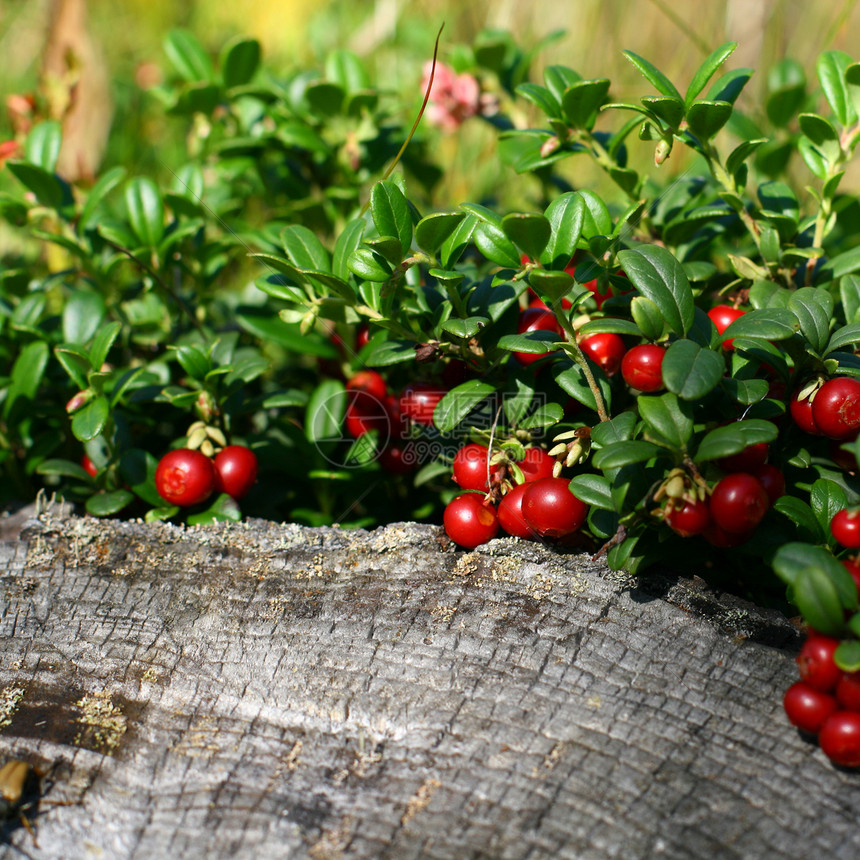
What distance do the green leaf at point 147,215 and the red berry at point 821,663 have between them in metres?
1.95

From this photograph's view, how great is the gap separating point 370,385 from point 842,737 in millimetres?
1348

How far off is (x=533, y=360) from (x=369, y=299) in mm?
410

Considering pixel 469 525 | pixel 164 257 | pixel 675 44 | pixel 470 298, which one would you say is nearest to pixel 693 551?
pixel 469 525

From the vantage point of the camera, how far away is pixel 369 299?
1.75m

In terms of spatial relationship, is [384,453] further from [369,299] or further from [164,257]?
[164,257]

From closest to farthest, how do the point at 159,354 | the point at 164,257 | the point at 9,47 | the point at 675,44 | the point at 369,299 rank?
the point at 369,299
the point at 164,257
the point at 159,354
the point at 675,44
the point at 9,47

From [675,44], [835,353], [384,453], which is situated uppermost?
[675,44]

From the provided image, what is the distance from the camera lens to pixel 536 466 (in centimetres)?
172

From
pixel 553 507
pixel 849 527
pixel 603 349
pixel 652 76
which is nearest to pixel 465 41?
pixel 652 76

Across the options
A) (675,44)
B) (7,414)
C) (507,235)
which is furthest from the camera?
(675,44)

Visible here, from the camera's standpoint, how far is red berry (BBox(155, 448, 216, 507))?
184cm

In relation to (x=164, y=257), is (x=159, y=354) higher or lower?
lower

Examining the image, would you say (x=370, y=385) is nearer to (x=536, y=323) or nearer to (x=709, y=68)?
(x=536, y=323)

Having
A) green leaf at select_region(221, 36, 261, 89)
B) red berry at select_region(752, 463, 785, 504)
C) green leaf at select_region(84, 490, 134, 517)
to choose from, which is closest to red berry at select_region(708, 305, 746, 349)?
red berry at select_region(752, 463, 785, 504)
